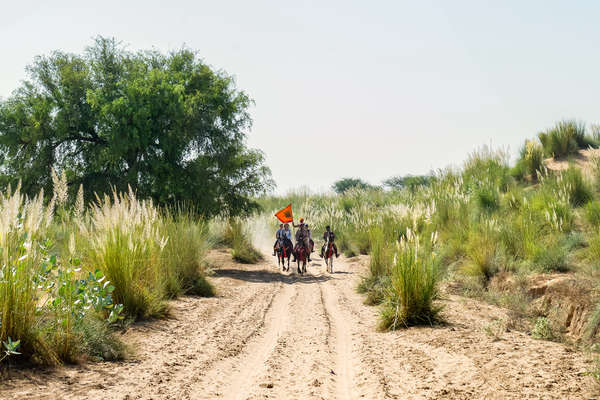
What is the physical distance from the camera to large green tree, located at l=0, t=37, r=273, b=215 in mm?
18281

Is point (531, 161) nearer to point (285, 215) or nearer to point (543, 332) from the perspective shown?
point (285, 215)

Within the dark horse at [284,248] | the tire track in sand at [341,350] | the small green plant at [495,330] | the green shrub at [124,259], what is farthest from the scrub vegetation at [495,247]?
the green shrub at [124,259]

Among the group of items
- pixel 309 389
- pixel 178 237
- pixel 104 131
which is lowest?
pixel 309 389

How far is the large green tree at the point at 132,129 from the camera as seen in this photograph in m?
18.3

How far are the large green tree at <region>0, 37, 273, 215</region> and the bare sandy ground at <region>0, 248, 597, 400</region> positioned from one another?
10.3m

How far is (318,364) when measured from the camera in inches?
234

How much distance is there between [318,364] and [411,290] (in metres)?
2.41

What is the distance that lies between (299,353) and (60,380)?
2945 millimetres

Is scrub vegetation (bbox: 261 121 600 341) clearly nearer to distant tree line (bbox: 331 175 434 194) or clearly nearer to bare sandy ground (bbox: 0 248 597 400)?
bare sandy ground (bbox: 0 248 597 400)

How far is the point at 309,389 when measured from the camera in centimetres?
497

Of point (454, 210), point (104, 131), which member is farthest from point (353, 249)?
point (104, 131)

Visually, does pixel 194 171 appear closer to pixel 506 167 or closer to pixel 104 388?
pixel 506 167

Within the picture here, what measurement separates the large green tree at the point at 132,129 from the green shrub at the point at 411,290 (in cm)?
1151

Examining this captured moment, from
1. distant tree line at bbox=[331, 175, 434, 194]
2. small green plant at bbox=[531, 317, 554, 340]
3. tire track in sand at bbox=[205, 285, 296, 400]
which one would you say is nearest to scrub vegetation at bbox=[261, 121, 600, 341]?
small green plant at bbox=[531, 317, 554, 340]
